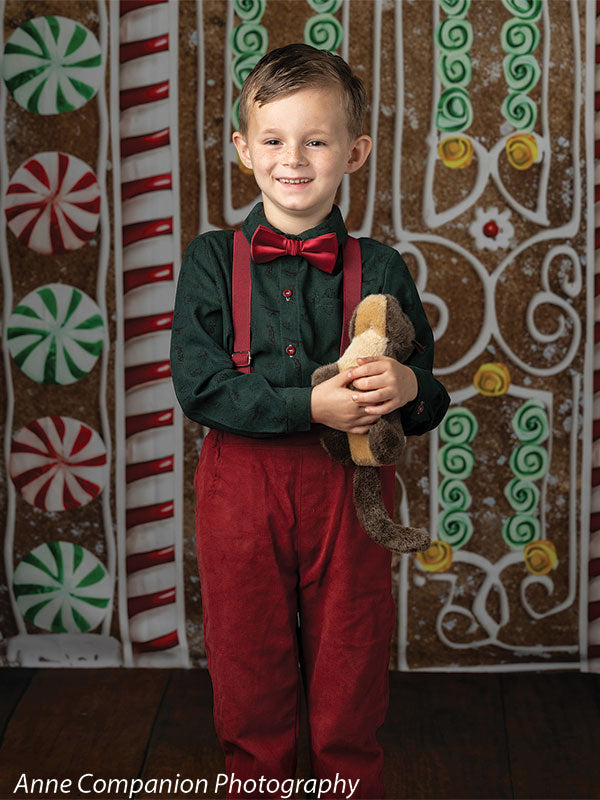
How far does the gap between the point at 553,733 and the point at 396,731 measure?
0.31 m

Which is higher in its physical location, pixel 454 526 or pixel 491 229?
pixel 491 229

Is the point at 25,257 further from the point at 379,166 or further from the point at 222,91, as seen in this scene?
the point at 379,166

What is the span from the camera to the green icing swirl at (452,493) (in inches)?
77.8

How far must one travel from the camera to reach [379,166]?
6.17 feet

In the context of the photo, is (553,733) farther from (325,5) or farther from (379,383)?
(325,5)

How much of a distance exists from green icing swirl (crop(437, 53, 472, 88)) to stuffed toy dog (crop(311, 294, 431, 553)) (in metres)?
0.83

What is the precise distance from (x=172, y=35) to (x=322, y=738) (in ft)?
4.56

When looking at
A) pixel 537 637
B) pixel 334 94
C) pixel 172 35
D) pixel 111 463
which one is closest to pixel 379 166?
pixel 172 35

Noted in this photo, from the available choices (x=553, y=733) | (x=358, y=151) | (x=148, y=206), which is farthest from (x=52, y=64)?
(x=553, y=733)

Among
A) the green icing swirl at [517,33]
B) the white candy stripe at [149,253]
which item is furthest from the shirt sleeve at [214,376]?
the green icing swirl at [517,33]

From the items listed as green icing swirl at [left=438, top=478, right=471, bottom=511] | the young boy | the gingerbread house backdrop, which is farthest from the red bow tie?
green icing swirl at [left=438, top=478, right=471, bottom=511]

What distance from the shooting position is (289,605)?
4.37 ft

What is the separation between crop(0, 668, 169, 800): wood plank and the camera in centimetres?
163

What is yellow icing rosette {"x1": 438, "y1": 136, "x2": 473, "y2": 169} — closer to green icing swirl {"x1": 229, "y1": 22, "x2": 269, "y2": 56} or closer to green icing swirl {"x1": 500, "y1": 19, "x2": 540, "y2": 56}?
green icing swirl {"x1": 500, "y1": 19, "x2": 540, "y2": 56}
